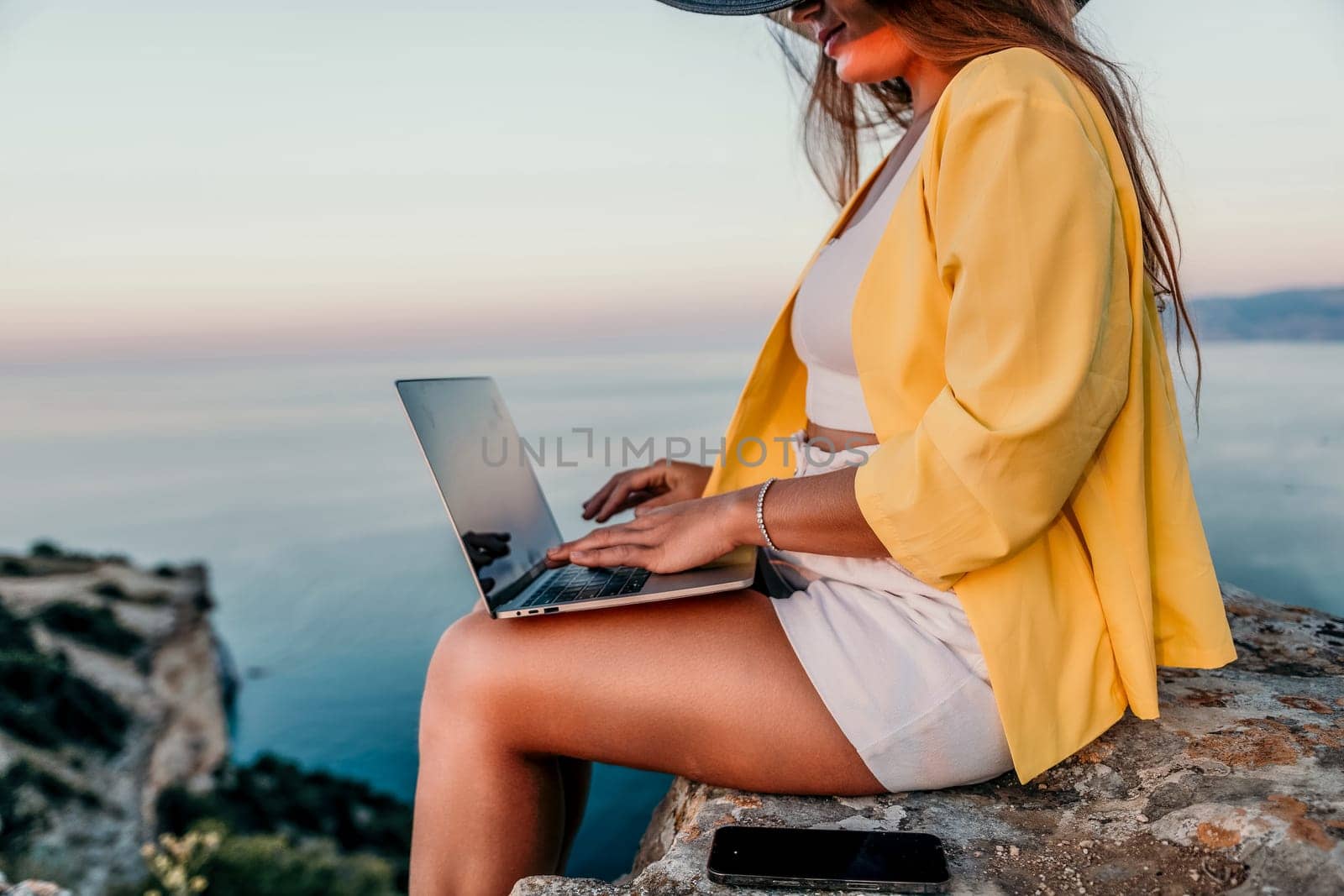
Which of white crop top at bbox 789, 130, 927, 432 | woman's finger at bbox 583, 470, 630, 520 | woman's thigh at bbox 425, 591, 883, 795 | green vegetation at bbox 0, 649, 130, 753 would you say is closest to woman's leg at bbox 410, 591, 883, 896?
woman's thigh at bbox 425, 591, 883, 795

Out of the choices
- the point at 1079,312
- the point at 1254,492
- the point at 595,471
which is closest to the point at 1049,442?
the point at 1079,312

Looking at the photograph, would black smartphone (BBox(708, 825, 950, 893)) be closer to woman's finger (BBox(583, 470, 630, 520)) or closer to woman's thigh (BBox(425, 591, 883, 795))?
woman's thigh (BBox(425, 591, 883, 795))

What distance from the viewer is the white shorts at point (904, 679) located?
3.60 ft

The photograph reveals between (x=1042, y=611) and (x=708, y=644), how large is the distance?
0.40m

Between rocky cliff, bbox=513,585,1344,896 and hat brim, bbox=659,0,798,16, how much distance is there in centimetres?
105

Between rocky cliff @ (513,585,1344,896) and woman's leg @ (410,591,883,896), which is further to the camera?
woman's leg @ (410,591,883,896)

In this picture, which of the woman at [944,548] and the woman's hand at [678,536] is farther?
the woman's hand at [678,536]

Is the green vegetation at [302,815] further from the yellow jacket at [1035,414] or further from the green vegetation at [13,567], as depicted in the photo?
the yellow jacket at [1035,414]

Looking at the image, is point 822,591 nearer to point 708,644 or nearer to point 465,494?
point 708,644

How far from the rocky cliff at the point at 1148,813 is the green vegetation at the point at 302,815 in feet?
23.3

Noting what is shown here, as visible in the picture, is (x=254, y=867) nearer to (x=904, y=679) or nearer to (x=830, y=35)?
(x=904, y=679)

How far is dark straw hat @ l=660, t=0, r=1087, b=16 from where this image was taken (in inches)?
49.5

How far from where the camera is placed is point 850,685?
110 centimetres

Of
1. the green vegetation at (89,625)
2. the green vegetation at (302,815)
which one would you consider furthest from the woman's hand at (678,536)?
the green vegetation at (89,625)
